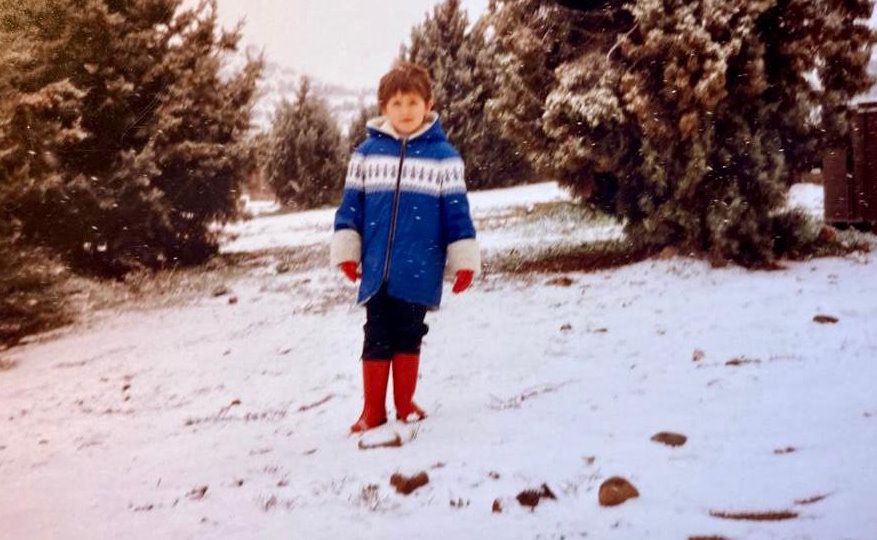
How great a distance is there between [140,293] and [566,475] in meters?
4.06

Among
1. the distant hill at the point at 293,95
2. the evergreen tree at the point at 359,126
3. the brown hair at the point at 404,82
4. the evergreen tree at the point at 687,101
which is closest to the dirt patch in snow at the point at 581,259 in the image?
the evergreen tree at the point at 687,101

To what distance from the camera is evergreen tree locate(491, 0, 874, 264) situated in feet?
14.8

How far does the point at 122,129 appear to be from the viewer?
5137 millimetres

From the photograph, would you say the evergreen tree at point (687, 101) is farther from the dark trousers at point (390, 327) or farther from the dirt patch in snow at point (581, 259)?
the dark trousers at point (390, 327)

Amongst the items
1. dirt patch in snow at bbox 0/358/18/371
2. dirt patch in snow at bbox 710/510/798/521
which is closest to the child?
dirt patch in snow at bbox 710/510/798/521

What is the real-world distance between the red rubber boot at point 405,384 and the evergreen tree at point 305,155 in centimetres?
312

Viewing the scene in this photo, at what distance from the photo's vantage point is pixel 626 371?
3.08 meters

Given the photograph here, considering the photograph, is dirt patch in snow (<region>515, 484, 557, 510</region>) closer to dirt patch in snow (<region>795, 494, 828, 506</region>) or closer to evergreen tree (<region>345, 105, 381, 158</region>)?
dirt patch in snow (<region>795, 494, 828, 506</region>)

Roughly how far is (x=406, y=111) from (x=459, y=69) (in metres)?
3.52

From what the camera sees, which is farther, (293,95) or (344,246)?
(293,95)

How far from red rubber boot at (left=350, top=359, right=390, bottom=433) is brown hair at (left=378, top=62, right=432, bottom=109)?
3.32ft

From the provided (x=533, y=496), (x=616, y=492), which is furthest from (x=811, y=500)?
(x=533, y=496)

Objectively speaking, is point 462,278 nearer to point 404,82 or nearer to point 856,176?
point 404,82

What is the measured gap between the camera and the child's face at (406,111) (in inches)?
102
